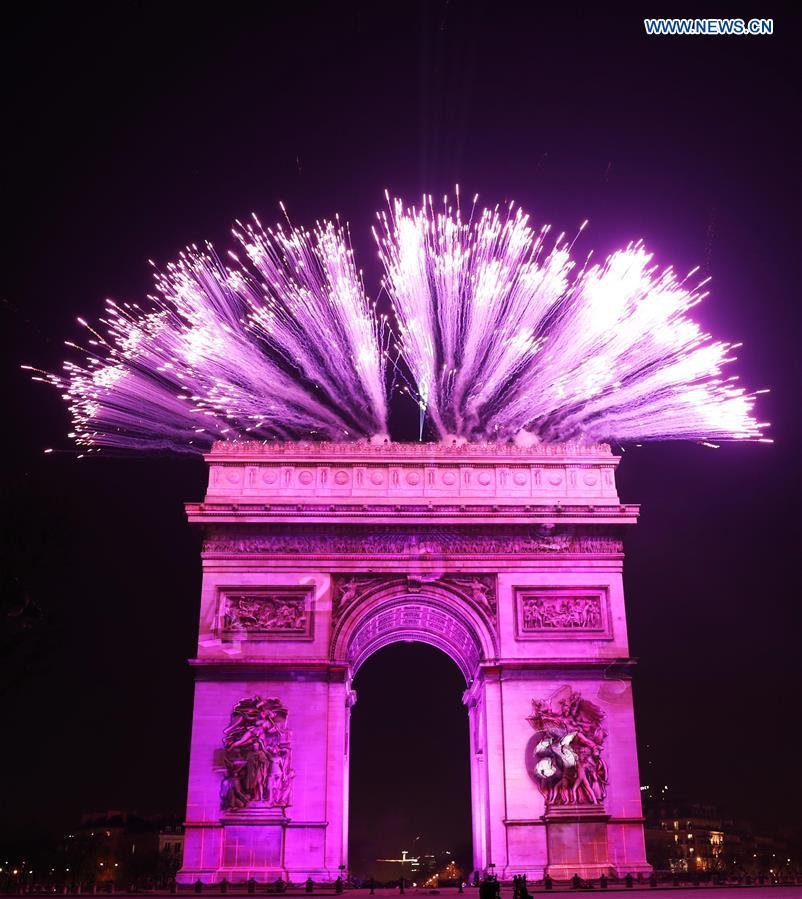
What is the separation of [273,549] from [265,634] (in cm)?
259

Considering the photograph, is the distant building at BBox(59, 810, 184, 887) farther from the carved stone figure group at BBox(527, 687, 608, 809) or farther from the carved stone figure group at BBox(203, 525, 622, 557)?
the carved stone figure group at BBox(527, 687, 608, 809)

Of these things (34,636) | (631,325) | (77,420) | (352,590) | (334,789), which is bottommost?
(334,789)

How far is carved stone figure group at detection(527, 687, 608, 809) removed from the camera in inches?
1044

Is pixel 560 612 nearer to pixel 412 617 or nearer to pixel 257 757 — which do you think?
pixel 412 617

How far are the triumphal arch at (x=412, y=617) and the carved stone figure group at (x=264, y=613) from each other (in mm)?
66

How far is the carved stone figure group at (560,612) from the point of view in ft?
94.4

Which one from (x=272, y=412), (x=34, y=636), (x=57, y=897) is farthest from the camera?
(x=272, y=412)

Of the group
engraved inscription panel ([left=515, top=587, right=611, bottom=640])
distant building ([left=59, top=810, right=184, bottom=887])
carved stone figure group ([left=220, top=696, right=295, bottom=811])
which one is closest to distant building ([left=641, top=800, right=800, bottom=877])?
distant building ([left=59, top=810, right=184, bottom=887])

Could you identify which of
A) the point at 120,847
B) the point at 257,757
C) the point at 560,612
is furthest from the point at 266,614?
the point at 120,847

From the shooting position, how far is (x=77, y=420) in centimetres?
2631

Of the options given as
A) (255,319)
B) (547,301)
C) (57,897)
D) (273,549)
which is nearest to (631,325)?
(547,301)

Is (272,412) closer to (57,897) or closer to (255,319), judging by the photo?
(255,319)

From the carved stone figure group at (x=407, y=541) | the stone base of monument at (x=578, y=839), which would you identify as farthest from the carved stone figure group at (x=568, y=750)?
the carved stone figure group at (x=407, y=541)

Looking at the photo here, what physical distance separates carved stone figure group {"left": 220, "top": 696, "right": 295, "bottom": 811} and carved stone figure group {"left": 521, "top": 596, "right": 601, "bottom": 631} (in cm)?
776
